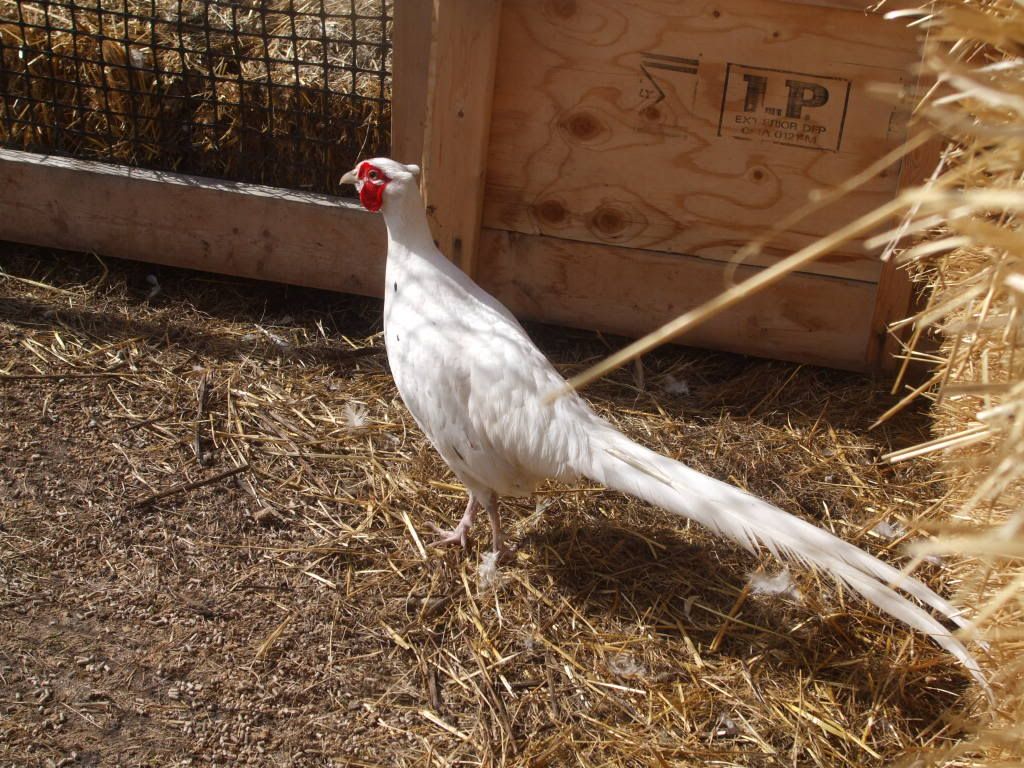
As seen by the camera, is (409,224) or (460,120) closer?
(409,224)

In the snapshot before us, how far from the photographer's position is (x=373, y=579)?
2.98 meters

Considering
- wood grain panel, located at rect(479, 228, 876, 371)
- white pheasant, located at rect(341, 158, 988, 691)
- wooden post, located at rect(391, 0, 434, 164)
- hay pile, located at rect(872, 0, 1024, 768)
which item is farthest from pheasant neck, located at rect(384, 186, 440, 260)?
hay pile, located at rect(872, 0, 1024, 768)

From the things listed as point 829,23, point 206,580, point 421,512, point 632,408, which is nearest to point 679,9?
point 829,23

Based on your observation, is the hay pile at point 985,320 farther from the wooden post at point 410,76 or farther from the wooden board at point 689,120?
the wooden post at point 410,76

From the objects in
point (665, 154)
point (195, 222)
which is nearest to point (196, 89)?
point (195, 222)

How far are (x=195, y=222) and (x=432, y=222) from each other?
117 centimetres

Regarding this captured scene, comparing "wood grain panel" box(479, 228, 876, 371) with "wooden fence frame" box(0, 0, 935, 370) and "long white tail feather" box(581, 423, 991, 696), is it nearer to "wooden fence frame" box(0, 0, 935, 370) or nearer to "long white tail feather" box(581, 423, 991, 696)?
"wooden fence frame" box(0, 0, 935, 370)

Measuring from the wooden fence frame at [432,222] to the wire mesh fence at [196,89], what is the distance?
0.23 meters

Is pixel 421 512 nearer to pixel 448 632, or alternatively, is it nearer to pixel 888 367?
pixel 448 632

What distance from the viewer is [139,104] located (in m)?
4.19

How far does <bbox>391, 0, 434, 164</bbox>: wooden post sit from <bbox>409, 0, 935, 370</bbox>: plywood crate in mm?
26

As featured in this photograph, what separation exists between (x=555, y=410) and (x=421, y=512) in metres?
0.84

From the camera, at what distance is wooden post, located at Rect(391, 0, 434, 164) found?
345 cm

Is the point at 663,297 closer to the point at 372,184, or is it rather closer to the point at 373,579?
the point at 372,184
